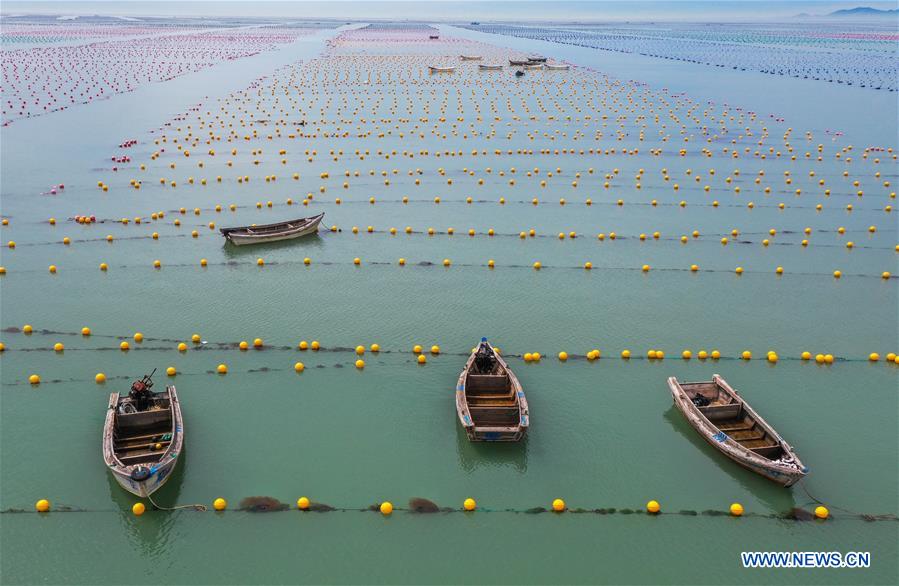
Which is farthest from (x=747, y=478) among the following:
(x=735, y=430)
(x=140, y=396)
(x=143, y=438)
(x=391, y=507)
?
(x=140, y=396)

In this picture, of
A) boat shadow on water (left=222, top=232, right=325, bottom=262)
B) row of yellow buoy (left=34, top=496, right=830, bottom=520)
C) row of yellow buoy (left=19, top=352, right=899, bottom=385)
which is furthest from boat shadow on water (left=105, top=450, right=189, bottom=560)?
boat shadow on water (left=222, top=232, right=325, bottom=262)

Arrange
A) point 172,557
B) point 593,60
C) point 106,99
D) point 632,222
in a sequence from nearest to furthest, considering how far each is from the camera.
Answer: point 172,557 → point 632,222 → point 106,99 → point 593,60

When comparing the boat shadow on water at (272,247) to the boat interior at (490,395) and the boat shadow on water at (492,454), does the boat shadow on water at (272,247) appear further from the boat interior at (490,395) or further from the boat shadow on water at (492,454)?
the boat shadow on water at (492,454)

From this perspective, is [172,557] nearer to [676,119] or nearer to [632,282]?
[632,282]

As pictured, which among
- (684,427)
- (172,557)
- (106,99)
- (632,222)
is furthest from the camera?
(106,99)

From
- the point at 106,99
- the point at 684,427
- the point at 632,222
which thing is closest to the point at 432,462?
the point at 684,427

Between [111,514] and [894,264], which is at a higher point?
[894,264]

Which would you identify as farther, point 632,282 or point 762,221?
point 762,221

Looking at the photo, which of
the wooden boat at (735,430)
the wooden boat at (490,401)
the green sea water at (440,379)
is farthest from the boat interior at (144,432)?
the wooden boat at (735,430)
